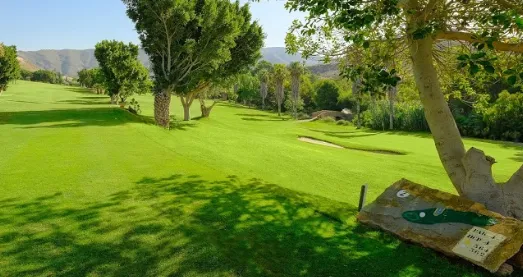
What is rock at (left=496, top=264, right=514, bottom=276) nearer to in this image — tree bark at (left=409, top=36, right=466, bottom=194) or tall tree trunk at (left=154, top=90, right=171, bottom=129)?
tree bark at (left=409, top=36, right=466, bottom=194)

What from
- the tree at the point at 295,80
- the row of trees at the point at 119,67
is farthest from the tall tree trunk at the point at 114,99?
the tree at the point at 295,80

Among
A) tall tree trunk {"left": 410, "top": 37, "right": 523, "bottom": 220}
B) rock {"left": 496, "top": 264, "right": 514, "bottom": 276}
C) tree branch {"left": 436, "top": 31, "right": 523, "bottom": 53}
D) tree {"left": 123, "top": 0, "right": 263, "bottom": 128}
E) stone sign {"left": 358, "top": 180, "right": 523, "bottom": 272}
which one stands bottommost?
rock {"left": 496, "top": 264, "right": 514, "bottom": 276}

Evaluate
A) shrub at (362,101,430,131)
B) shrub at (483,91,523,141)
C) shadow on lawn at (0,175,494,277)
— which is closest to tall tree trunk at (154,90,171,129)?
shadow on lawn at (0,175,494,277)

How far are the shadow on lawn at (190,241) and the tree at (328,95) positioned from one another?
71.1 m

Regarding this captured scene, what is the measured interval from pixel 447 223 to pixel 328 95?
73.3m

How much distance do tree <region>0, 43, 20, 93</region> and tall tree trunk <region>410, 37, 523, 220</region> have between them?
57.0 m

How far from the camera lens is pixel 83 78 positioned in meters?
106

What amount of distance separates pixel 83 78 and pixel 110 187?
111 m

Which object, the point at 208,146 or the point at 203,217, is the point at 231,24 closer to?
the point at 208,146

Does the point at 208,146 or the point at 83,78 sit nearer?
the point at 208,146

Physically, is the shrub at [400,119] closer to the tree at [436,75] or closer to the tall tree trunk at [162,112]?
the tall tree trunk at [162,112]

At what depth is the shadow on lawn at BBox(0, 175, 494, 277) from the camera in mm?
5484

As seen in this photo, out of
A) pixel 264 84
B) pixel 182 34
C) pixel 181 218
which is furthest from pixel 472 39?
pixel 264 84

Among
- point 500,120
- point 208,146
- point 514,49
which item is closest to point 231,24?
point 208,146
